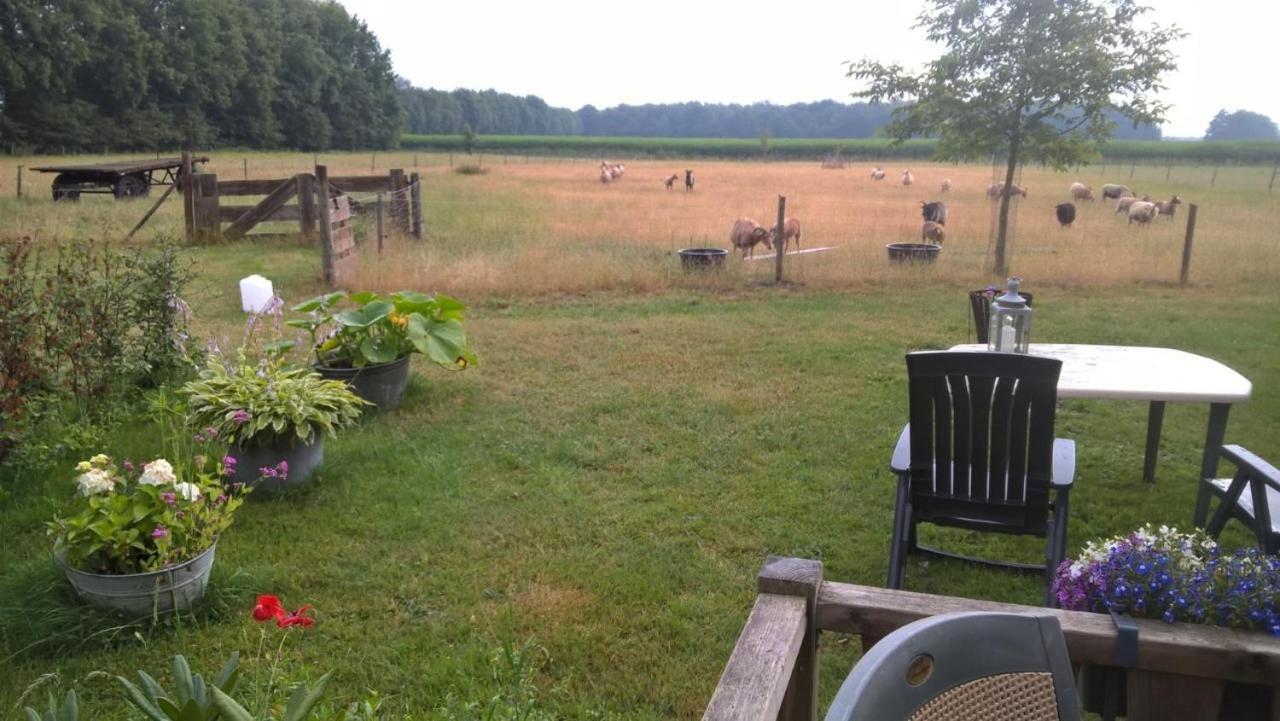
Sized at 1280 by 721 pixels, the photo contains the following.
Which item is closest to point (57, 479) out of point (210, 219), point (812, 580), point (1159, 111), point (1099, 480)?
point (812, 580)

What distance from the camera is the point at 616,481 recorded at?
466 centimetres

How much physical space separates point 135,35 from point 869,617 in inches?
2317

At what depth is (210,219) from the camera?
14.3 meters

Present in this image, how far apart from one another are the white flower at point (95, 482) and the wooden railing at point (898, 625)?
253 centimetres

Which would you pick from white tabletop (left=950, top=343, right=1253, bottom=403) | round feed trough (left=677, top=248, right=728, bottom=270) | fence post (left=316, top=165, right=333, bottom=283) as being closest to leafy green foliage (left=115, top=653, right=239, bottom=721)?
white tabletop (left=950, top=343, right=1253, bottom=403)

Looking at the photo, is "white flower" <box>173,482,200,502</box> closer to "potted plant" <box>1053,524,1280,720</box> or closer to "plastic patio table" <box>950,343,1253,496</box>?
"potted plant" <box>1053,524,1280,720</box>

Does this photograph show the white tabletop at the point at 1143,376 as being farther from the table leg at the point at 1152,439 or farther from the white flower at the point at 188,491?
the white flower at the point at 188,491

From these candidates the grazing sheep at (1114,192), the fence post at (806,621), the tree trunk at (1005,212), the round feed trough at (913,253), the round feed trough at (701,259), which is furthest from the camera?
the grazing sheep at (1114,192)

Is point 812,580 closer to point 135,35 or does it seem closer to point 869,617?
point 869,617

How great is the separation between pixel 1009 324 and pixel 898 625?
250 cm

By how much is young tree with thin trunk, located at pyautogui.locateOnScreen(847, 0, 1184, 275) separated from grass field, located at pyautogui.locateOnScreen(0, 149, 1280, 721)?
1.83 metres

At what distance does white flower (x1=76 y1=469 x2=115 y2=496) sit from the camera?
3139 millimetres

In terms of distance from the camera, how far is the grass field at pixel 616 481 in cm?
308

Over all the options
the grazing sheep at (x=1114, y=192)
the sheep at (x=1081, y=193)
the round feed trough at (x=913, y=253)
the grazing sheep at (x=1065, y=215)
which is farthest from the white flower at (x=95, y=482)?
the grazing sheep at (x=1114, y=192)
